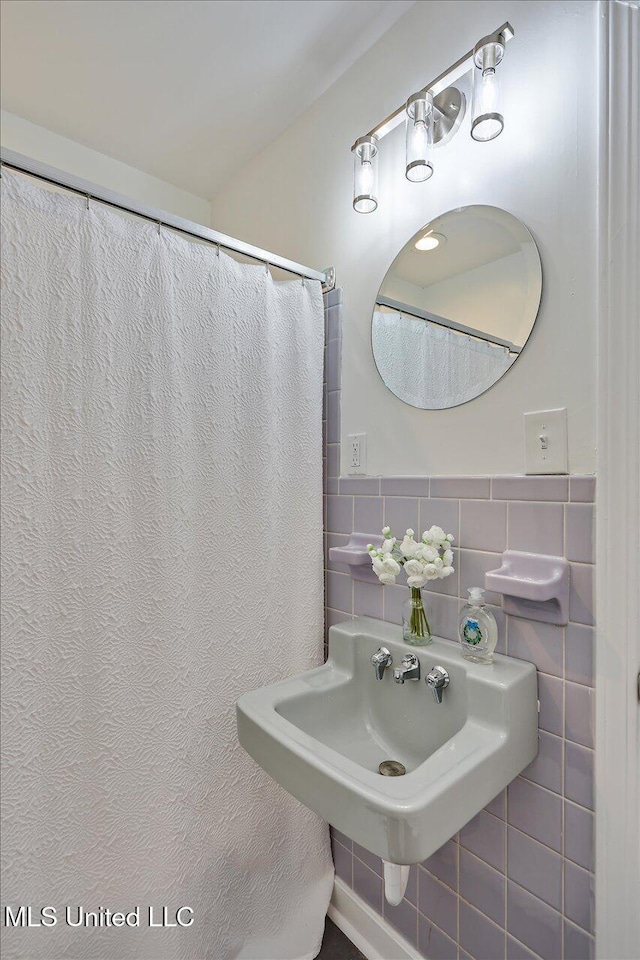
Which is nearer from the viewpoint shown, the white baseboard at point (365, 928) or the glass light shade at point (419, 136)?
the glass light shade at point (419, 136)

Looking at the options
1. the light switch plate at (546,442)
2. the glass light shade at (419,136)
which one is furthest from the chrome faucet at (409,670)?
the glass light shade at (419,136)

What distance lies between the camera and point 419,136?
3.43ft

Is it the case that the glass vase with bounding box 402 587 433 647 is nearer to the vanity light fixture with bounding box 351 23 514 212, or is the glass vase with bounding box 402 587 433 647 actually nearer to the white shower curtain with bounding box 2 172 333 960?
the white shower curtain with bounding box 2 172 333 960

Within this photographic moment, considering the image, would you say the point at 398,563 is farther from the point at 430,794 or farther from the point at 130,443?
the point at 130,443

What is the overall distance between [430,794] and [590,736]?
1.19 feet

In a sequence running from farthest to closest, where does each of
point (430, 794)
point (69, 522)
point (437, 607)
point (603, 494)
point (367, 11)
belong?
point (367, 11), point (437, 607), point (69, 522), point (603, 494), point (430, 794)

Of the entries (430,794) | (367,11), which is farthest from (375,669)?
(367,11)

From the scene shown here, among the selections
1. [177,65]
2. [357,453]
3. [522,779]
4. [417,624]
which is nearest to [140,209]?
[177,65]

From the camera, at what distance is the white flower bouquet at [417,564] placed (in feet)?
3.40

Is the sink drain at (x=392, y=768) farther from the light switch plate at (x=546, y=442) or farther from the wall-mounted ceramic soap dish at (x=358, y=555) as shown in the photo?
→ the light switch plate at (x=546, y=442)

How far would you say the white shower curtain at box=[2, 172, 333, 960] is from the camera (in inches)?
36.2

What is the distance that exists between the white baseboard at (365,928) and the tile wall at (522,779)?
0.10 ft

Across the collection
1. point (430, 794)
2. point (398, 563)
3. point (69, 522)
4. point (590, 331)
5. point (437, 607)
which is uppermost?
point (590, 331)

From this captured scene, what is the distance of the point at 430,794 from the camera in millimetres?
725
